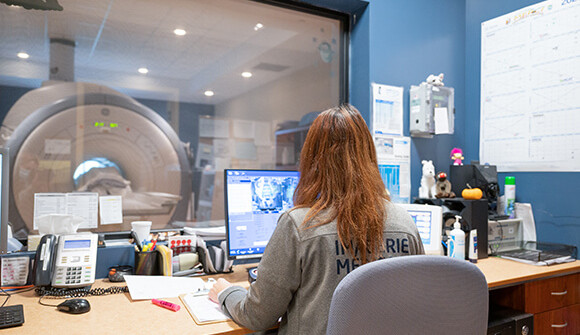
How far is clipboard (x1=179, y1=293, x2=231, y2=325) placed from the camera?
119 cm

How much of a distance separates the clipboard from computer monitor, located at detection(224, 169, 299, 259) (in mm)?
271

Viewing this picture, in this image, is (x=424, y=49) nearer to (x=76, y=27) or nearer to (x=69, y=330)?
(x=76, y=27)

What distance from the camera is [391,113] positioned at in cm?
236

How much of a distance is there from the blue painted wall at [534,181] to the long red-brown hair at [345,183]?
1.53m

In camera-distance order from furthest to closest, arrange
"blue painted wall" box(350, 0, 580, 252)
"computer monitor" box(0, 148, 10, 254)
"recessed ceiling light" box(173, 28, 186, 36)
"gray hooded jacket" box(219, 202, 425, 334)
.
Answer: "blue painted wall" box(350, 0, 580, 252) < "recessed ceiling light" box(173, 28, 186, 36) < "computer monitor" box(0, 148, 10, 254) < "gray hooded jacket" box(219, 202, 425, 334)

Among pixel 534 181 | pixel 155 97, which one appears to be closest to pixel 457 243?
pixel 534 181

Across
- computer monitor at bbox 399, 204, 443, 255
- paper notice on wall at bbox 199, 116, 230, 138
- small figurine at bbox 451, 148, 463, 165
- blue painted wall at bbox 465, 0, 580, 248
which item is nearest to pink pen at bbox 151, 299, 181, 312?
paper notice on wall at bbox 199, 116, 230, 138

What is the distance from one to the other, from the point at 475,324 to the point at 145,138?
166cm

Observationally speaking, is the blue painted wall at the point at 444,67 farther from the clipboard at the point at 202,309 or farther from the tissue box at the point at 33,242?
the tissue box at the point at 33,242

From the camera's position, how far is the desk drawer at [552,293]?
1.78 metres

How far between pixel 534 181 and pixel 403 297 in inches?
72.5

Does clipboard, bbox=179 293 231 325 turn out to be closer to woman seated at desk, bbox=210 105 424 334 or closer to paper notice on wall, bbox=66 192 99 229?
woman seated at desk, bbox=210 105 424 334

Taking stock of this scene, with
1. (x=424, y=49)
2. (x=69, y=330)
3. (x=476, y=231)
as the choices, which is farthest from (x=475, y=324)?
(x=424, y=49)

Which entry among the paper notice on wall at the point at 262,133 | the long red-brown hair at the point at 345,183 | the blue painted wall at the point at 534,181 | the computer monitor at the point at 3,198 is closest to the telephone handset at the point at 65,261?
the computer monitor at the point at 3,198
